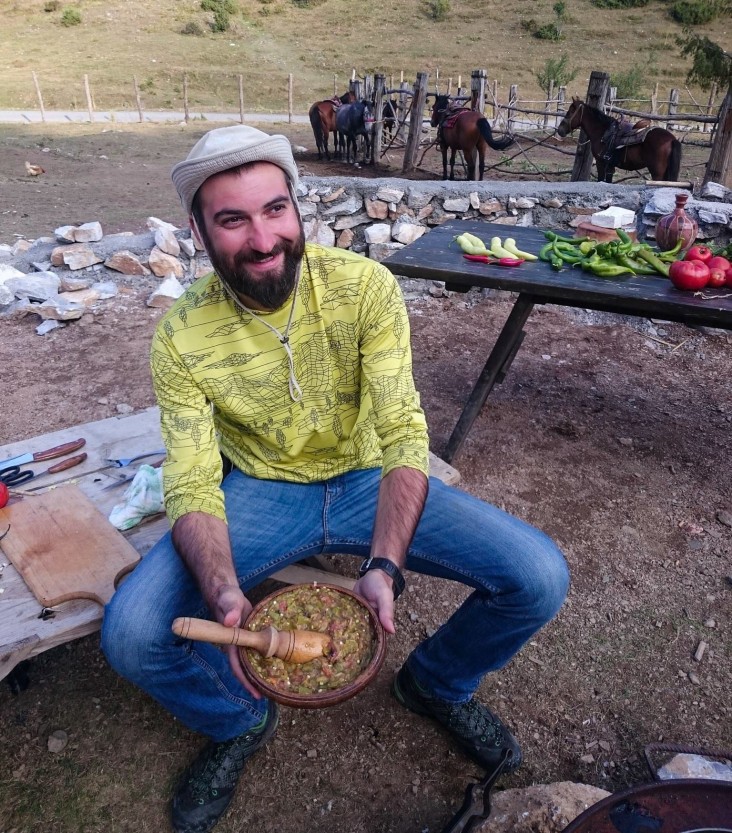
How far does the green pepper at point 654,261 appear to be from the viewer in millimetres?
3291

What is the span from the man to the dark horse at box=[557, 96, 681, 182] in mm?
8206

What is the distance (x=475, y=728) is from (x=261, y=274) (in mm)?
1585

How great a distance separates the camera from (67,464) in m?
2.59

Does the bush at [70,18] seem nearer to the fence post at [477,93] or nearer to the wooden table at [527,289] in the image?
the fence post at [477,93]

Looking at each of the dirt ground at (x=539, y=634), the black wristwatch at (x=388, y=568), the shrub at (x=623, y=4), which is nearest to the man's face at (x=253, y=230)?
the black wristwatch at (x=388, y=568)

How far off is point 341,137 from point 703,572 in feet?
44.7

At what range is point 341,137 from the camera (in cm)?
1440

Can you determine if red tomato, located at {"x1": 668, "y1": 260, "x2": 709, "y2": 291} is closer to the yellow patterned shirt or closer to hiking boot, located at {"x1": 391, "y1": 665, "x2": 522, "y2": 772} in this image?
the yellow patterned shirt

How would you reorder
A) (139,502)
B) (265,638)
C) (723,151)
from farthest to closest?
(723,151) → (139,502) → (265,638)

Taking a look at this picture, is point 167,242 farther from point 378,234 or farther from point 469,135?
point 469,135

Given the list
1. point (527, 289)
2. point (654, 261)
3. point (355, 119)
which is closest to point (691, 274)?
point (654, 261)

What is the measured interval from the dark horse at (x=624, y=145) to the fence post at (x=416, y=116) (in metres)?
2.85

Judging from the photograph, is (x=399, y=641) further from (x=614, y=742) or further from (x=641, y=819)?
(x=641, y=819)

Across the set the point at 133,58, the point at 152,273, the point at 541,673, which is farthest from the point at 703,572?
the point at 133,58
